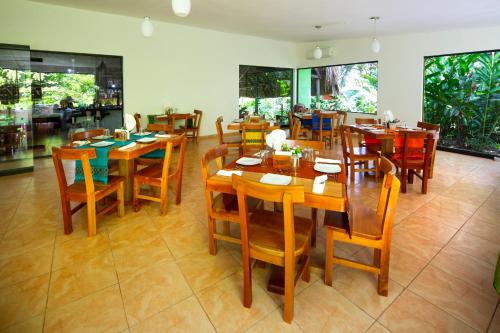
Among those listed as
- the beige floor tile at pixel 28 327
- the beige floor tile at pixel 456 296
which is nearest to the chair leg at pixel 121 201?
the beige floor tile at pixel 28 327

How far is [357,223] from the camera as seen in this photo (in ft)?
6.41

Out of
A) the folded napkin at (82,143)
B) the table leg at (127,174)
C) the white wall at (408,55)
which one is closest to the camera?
the folded napkin at (82,143)

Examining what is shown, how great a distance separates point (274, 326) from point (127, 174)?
2387 millimetres

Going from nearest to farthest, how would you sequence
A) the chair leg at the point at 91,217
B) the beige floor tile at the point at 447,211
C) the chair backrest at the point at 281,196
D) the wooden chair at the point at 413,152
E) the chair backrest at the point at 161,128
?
1. the chair backrest at the point at 281,196
2. the chair leg at the point at 91,217
3. the beige floor tile at the point at 447,211
4. the wooden chair at the point at 413,152
5. the chair backrest at the point at 161,128

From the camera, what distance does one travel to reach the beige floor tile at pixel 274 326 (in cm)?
164

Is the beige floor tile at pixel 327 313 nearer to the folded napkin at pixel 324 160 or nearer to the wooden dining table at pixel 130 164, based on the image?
the folded napkin at pixel 324 160

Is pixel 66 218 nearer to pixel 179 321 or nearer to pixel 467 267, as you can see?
pixel 179 321

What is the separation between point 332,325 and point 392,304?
439 millimetres

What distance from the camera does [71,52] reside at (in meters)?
5.80

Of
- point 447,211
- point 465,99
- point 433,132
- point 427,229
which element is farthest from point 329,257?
point 465,99

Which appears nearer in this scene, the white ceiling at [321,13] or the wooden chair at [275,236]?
the wooden chair at [275,236]

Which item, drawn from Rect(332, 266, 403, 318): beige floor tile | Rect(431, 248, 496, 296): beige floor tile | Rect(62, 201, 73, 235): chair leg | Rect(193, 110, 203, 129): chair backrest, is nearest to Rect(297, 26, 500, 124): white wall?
Rect(193, 110, 203, 129): chair backrest

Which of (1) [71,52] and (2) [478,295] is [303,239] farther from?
(1) [71,52]

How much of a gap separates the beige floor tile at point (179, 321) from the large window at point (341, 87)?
766cm
